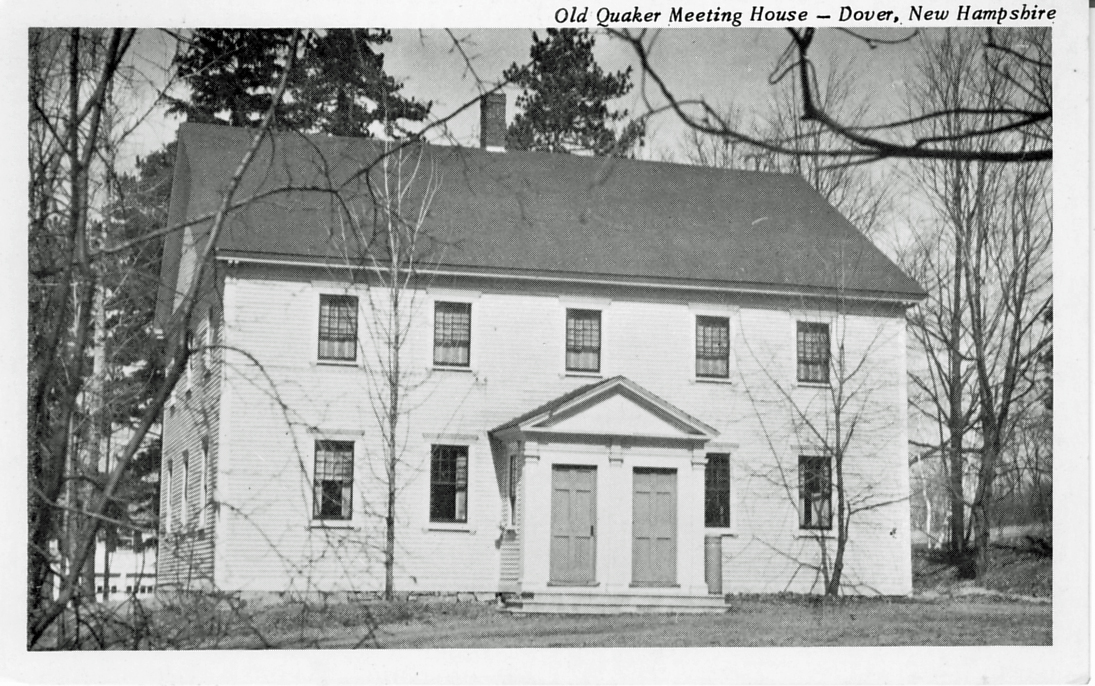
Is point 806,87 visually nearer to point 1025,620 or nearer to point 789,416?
point 1025,620

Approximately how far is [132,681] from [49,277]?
3.22 m

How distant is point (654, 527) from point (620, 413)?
1.43 metres

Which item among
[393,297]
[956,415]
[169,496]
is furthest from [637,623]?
[169,496]

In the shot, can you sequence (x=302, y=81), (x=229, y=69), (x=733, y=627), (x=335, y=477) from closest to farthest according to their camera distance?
(x=229, y=69), (x=302, y=81), (x=733, y=627), (x=335, y=477)

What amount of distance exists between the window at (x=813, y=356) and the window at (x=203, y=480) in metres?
6.86

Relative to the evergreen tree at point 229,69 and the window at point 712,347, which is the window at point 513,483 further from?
the evergreen tree at point 229,69

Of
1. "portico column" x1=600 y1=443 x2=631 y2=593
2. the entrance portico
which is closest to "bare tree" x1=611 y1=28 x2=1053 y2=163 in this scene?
the entrance portico

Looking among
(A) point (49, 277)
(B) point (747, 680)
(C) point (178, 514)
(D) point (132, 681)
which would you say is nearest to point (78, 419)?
(A) point (49, 277)

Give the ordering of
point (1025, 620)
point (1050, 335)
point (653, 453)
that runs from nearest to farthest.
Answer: point (1025, 620)
point (1050, 335)
point (653, 453)

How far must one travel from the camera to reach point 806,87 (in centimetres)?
446

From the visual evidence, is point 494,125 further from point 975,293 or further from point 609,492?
point 975,293

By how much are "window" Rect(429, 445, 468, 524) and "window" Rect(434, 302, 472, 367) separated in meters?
1.03

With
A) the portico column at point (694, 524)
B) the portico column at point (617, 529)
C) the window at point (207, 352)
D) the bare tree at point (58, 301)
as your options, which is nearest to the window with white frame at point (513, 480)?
the portico column at point (617, 529)

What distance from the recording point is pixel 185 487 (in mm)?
14711
